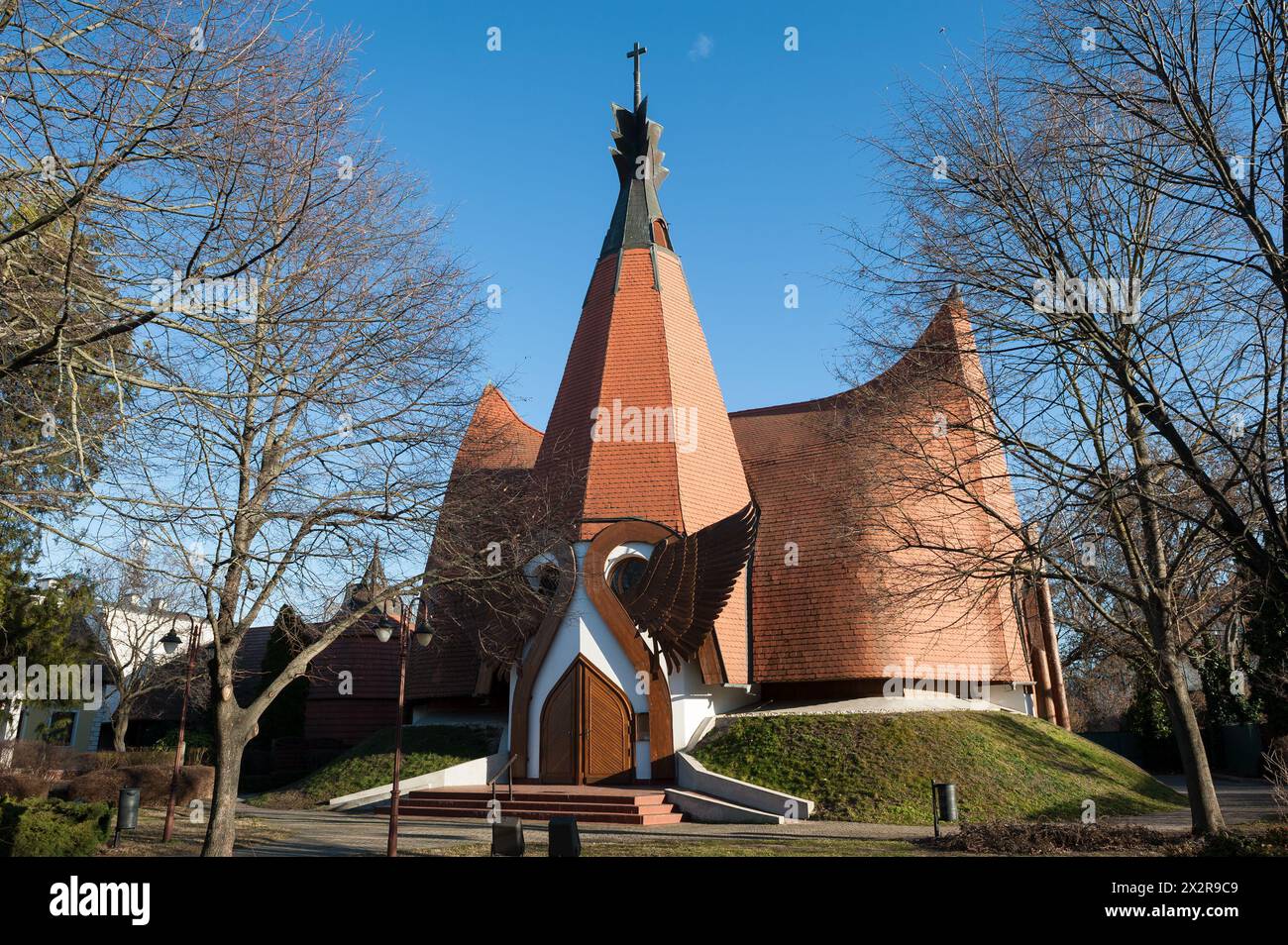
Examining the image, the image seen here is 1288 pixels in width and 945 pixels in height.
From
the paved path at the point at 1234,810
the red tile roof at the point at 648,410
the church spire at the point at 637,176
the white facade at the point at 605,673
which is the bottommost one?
the paved path at the point at 1234,810

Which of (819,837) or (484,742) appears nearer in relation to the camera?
(819,837)

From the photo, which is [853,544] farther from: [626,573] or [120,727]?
[120,727]

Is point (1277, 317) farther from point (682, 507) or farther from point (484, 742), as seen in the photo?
→ point (484, 742)

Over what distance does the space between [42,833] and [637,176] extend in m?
21.8

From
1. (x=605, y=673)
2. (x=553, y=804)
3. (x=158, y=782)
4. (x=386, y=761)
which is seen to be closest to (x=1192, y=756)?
(x=553, y=804)

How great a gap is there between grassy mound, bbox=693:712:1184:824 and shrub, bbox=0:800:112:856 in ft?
37.3

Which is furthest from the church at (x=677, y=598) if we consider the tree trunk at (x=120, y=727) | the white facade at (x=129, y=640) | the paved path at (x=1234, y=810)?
the tree trunk at (x=120, y=727)

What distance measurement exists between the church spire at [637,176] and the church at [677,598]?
3.14 ft

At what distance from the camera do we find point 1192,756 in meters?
11.5

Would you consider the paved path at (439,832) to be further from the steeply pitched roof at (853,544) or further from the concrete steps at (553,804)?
the steeply pitched roof at (853,544)

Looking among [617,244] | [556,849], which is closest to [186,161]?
[556,849]

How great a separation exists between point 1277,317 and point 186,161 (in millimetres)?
9012

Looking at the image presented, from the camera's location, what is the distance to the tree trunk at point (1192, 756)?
1127 cm
